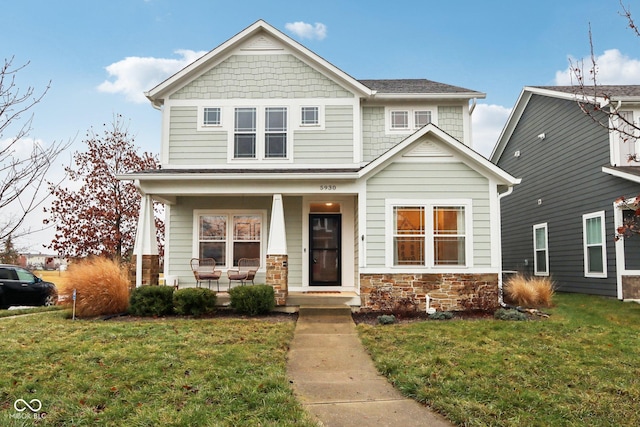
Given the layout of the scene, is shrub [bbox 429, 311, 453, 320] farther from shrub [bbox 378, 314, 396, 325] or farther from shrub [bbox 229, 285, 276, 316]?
shrub [bbox 229, 285, 276, 316]

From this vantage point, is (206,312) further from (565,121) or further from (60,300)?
(565,121)

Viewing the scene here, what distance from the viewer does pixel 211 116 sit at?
12.4 metres

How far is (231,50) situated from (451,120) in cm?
635

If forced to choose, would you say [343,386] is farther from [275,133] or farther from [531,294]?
[275,133]

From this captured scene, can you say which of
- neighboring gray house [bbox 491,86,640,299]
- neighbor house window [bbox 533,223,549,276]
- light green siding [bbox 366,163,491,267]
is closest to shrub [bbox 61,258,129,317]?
light green siding [bbox 366,163,491,267]

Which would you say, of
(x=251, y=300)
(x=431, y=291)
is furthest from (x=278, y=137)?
(x=431, y=291)

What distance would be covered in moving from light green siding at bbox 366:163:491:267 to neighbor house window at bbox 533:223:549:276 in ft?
20.7

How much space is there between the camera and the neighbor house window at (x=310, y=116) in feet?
40.5

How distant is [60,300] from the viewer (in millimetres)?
10242

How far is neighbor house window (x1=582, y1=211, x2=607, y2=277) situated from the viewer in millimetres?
12570

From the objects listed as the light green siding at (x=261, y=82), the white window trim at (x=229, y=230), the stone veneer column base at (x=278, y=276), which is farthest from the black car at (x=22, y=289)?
the stone veneer column base at (x=278, y=276)

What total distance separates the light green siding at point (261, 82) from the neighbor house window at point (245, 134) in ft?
1.49

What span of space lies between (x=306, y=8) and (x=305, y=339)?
10.3 metres

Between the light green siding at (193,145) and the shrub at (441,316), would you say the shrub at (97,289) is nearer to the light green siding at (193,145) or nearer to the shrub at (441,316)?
the light green siding at (193,145)
